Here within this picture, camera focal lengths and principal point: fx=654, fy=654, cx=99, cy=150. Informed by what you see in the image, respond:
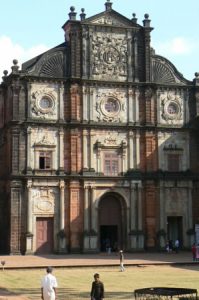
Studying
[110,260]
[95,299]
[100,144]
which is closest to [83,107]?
[100,144]

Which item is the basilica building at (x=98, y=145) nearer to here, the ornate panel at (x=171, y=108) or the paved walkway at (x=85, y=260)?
the ornate panel at (x=171, y=108)

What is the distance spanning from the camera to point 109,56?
5241 centimetres

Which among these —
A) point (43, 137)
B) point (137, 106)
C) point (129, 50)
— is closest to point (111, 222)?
point (43, 137)

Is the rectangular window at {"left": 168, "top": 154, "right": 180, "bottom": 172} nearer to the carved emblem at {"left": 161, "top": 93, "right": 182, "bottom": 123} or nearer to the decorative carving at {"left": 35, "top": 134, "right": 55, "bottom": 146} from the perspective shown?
the carved emblem at {"left": 161, "top": 93, "right": 182, "bottom": 123}

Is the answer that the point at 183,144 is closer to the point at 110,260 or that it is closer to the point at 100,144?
the point at 100,144

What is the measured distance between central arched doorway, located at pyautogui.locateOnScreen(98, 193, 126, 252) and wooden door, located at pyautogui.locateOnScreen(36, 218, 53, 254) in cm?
415

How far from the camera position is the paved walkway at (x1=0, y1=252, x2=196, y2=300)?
3884 cm

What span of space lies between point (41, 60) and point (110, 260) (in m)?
17.1

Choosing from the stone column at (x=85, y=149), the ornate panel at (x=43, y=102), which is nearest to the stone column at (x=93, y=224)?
the stone column at (x=85, y=149)

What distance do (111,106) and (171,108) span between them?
513cm

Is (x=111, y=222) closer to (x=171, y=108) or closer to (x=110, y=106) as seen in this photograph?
(x=110, y=106)

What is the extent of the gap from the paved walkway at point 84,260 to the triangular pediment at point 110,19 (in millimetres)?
18368

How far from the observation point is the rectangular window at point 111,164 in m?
51.1

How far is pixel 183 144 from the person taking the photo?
5316cm
